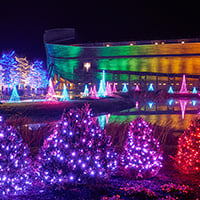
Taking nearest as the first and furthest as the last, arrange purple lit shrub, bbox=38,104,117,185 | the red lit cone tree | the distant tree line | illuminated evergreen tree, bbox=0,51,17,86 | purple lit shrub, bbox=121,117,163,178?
purple lit shrub, bbox=38,104,117,185
purple lit shrub, bbox=121,117,163,178
the red lit cone tree
illuminated evergreen tree, bbox=0,51,17,86
the distant tree line

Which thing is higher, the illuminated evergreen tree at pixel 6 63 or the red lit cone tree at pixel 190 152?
the illuminated evergreen tree at pixel 6 63

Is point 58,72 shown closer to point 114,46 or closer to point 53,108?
point 114,46

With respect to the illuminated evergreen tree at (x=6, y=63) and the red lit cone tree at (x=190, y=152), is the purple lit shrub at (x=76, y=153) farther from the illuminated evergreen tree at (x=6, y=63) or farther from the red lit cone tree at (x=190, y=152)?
the illuminated evergreen tree at (x=6, y=63)

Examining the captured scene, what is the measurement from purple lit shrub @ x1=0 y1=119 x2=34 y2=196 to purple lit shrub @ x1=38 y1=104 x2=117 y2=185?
0.23 metres

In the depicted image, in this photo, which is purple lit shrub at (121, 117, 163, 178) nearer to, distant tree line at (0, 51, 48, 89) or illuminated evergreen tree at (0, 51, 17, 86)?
distant tree line at (0, 51, 48, 89)

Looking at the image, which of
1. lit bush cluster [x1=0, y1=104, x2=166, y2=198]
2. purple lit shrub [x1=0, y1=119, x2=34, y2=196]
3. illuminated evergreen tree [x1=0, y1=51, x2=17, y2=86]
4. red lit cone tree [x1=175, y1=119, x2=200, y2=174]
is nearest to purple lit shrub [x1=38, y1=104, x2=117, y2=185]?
lit bush cluster [x1=0, y1=104, x2=166, y2=198]

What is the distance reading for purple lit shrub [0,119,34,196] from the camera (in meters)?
3.53

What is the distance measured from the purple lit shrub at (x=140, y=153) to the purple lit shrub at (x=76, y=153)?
20.4 inches

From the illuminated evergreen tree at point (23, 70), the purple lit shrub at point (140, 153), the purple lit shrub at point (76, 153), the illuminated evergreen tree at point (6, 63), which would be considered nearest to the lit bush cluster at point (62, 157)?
the purple lit shrub at point (76, 153)

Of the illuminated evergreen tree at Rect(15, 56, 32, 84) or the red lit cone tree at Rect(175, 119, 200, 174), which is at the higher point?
the illuminated evergreen tree at Rect(15, 56, 32, 84)

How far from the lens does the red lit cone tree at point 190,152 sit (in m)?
4.69

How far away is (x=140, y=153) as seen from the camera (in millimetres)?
4414

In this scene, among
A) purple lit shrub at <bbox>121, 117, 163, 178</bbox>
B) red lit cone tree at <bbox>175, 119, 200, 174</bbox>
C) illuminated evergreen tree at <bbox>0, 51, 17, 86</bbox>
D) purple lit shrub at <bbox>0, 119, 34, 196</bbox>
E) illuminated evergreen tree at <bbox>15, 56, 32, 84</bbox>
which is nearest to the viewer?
purple lit shrub at <bbox>0, 119, 34, 196</bbox>

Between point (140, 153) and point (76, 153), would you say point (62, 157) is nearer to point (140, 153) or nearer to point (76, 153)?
point (76, 153)
